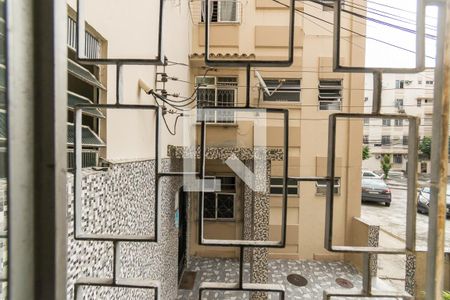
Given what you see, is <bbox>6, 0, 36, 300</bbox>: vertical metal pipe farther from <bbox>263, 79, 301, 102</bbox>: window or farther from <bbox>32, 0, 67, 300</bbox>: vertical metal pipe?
<bbox>263, 79, 301, 102</bbox>: window

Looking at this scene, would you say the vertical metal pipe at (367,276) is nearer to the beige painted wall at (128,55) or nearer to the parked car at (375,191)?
the beige painted wall at (128,55)

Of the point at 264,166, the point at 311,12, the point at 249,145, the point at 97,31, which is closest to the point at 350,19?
the point at 311,12

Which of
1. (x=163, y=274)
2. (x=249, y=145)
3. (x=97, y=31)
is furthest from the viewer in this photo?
(x=249, y=145)

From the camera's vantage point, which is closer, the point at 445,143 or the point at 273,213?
the point at 445,143

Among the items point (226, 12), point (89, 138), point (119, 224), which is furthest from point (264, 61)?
point (226, 12)

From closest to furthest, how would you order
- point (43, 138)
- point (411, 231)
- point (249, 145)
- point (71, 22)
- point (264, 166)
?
point (43, 138) < point (411, 231) < point (71, 22) < point (264, 166) < point (249, 145)

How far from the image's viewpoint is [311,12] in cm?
503

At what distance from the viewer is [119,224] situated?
1.69 metres

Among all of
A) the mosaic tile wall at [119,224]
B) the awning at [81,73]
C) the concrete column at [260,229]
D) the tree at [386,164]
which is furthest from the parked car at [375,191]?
the awning at [81,73]

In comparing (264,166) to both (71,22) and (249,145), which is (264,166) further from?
(71,22)

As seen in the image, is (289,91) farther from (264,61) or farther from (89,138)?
(264,61)

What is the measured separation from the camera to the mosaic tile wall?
3.95 feet

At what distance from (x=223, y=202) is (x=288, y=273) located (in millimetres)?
1708

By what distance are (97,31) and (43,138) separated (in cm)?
130
